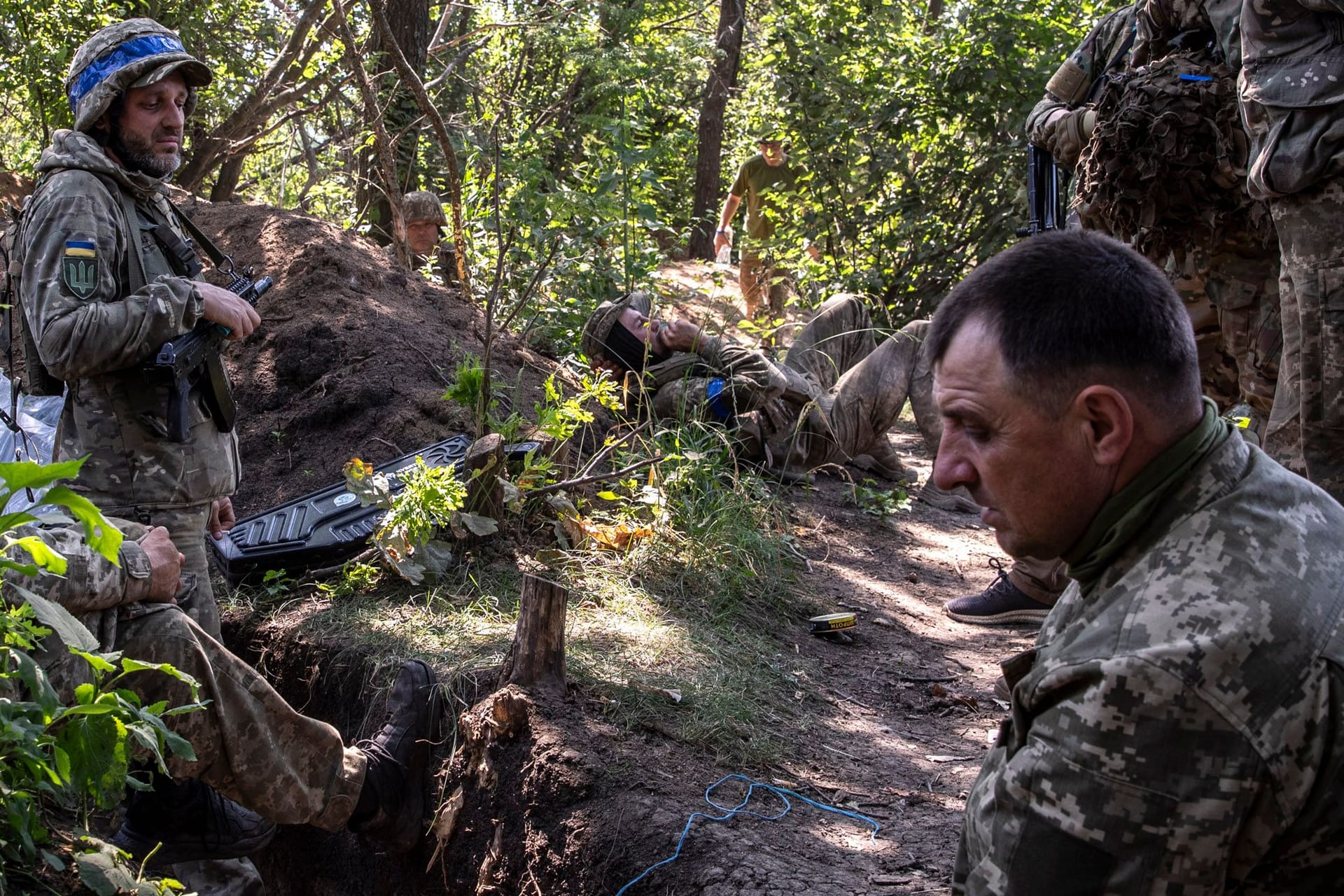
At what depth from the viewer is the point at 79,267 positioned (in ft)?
10.4

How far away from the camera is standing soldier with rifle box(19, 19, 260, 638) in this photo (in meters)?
3.16

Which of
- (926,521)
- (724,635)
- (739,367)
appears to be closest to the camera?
(724,635)

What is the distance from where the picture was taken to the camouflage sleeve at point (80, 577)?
253 centimetres

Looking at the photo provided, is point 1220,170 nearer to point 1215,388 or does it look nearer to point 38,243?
point 1215,388

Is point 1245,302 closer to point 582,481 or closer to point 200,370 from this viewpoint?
point 582,481

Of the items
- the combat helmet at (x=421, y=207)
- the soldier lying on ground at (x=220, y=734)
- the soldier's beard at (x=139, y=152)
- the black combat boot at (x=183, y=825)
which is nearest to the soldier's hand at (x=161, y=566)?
the soldier lying on ground at (x=220, y=734)

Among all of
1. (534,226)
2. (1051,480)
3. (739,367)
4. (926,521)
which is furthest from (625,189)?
(1051,480)

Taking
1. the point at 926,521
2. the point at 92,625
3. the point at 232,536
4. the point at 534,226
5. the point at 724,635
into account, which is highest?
the point at 534,226

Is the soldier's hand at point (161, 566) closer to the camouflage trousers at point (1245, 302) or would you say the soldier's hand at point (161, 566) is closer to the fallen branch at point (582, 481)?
the fallen branch at point (582, 481)

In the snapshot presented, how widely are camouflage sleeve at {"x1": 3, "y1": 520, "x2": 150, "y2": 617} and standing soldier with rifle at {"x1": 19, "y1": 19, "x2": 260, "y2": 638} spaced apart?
0.62m

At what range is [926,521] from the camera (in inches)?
258

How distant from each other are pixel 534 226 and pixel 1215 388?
13.3ft

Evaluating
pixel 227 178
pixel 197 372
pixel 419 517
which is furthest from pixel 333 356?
pixel 227 178

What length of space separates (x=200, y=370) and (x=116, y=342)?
1.05 feet
